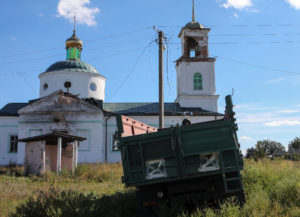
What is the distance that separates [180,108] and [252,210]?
24625 mm

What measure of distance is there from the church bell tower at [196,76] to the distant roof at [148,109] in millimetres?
950

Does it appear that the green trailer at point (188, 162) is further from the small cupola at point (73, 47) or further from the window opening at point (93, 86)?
the small cupola at point (73, 47)

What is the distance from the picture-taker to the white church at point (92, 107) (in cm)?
2698

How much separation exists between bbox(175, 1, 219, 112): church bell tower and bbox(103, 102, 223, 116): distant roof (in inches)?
37.4

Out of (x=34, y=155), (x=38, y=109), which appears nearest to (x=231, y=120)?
(x=34, y=155)

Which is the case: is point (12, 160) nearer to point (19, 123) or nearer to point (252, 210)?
point (19, 123)


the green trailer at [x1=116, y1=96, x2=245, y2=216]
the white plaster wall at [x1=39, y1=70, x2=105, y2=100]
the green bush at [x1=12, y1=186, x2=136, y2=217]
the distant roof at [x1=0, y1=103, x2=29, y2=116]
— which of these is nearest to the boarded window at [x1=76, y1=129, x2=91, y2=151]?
the white plaster wall at [x1=39, y1=70, x2=105, y2=100]

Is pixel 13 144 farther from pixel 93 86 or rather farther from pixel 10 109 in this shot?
pixel 93 86

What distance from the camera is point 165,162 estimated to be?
21.8 ft

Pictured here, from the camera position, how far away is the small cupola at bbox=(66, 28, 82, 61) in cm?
3456

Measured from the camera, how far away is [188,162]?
6.57 metres

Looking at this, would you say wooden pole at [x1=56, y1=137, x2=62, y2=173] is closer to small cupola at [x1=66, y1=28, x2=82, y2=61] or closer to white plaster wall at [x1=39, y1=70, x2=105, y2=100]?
white plaster wall at [x1=39, y1=70, x2=105, y2=100]

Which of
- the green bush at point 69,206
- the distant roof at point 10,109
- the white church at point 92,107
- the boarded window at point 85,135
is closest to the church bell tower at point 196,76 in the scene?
the white church at point 92,107

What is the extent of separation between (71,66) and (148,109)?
8.77 meters
